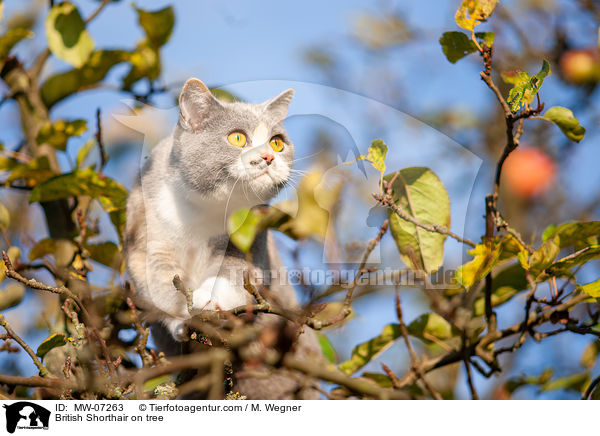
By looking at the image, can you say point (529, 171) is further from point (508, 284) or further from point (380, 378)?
point (380, 378)

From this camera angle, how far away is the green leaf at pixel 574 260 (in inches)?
47.2

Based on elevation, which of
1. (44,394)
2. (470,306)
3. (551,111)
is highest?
(551,111)

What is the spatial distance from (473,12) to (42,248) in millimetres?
1385

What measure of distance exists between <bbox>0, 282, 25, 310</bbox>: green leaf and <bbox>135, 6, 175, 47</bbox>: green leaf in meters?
0.87

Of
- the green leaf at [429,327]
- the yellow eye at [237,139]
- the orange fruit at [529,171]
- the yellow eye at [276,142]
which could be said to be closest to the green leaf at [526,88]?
the yellow eye at [276,142]

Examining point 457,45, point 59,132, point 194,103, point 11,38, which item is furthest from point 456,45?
point 11,38

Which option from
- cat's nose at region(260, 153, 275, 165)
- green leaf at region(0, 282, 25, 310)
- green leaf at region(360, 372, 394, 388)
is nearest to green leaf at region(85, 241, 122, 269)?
green leaf at region(0, 282, 25, 310)

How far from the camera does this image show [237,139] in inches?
52.4

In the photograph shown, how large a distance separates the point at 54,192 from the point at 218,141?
0.54 m

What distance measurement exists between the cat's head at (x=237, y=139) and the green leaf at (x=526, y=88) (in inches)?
17.9

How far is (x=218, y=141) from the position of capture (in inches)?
53.9

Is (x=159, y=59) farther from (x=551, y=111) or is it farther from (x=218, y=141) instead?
(x=551, y=111)
